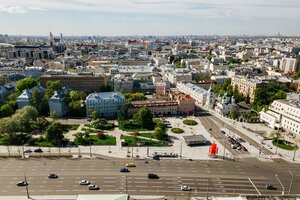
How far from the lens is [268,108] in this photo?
11912cm

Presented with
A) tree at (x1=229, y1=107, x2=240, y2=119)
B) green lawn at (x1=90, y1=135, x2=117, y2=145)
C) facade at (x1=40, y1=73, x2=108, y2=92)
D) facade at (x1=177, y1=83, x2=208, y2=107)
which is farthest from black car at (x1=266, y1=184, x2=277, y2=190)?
facade at (x1=40, y1=73, x2=108, y2=92)

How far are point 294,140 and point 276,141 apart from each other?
8402 mm

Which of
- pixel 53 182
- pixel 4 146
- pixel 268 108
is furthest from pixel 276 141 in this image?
pixel 4 146

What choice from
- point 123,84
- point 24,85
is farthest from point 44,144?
point 123,84

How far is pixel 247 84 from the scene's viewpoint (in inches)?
5723

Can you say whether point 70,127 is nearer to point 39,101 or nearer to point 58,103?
point 58,103

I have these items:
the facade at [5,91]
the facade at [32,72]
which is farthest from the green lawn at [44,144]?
the facade at [32,72]

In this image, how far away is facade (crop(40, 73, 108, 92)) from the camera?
151000 mm

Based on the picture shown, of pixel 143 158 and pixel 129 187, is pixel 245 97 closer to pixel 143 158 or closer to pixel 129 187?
pixel 143 158

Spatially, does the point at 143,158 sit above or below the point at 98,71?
below

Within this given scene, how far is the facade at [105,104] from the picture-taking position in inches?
4473

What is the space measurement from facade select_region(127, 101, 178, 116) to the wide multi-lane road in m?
41.6

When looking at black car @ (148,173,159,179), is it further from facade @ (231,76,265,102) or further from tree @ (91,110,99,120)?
facade @ (231,76,265,102)

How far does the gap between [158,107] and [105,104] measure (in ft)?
81.4
